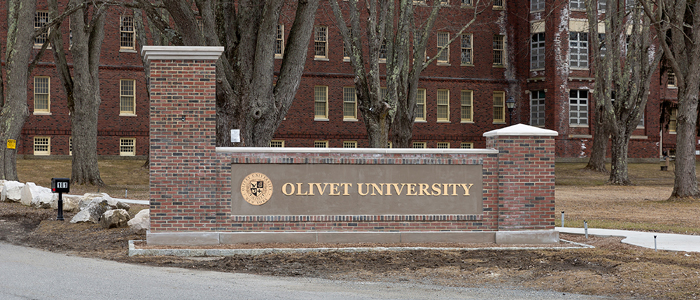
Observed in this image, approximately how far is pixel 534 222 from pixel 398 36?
12686mm

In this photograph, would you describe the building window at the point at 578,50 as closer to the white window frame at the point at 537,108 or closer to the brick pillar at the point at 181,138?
the white window frame at the point at 537,108

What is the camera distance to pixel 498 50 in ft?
141

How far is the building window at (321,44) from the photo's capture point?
40.2 metres

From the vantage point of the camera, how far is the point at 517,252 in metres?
11.4

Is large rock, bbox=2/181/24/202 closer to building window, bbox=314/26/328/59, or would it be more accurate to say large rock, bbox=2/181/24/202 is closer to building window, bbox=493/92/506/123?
building window, bbox=314/26/328/59

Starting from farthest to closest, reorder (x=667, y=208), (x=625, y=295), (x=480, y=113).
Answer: (x=480, y=113) < (x=667, y=208) < (x=625, y=295)

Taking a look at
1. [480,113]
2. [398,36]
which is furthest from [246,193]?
[480,113]

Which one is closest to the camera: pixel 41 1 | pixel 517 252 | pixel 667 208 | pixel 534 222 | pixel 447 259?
pixel 447 259

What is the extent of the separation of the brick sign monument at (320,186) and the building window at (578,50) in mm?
29940

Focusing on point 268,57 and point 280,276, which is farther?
point 268,57

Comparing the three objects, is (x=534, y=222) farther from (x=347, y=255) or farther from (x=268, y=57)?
(x=268, y=57)

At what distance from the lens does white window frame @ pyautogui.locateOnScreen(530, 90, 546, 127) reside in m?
41.3

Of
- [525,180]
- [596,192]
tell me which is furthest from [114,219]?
[596,192]

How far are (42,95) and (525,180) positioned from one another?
3031cm
